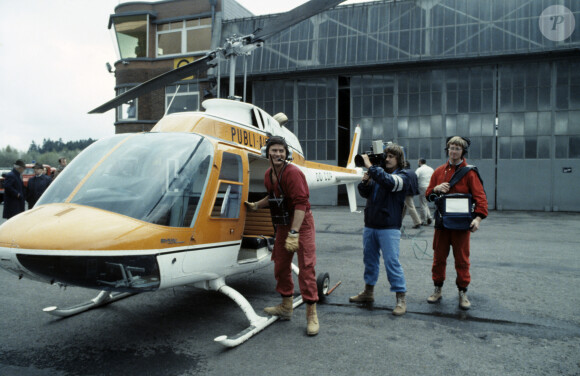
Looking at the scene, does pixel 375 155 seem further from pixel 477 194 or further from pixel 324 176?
pixel 324 176

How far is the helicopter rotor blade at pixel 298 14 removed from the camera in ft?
17.1

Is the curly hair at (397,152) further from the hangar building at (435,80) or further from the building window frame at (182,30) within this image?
the building window frame at (182,30)

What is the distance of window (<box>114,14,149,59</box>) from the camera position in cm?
2222

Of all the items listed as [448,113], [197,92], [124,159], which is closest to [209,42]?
[197,92]

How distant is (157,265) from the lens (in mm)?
3369

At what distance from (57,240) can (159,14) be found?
73.5ft

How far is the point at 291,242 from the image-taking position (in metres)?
3.99

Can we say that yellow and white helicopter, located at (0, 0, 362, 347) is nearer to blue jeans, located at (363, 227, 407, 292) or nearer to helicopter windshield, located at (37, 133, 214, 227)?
helicopter windshield, located at (37, 133, 214, 227)

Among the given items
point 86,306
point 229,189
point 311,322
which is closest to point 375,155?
point 229,189

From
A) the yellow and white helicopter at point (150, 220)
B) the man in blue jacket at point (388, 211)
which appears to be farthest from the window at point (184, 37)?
the man in blue jacket at point (388, 211)

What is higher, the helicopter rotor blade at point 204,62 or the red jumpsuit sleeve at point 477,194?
the helicopter rotor blade at point 204,62

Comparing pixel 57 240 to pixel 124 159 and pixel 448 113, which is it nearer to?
pixel 124 159

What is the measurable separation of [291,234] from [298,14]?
10.2 feet

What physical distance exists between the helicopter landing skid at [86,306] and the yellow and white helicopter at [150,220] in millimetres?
11
